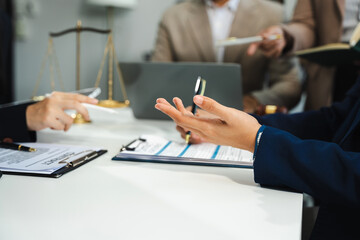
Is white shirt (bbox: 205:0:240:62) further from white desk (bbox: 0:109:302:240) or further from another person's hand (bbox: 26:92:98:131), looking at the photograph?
white desk (bbox: 0:109:302:240)

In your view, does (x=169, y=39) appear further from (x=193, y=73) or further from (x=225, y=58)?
(x=193, y=73)

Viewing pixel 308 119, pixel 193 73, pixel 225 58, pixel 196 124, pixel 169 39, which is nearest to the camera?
pixel 196 124

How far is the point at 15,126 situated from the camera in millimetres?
888

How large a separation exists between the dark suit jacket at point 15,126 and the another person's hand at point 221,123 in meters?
0.45

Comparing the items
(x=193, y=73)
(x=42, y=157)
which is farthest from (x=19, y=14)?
(x=42, y=157)

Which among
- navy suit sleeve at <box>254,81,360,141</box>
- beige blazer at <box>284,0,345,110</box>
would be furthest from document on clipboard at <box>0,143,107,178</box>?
beige blazer at <box>284,0,345,110</box>

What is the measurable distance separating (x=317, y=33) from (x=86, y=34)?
2.12 metres

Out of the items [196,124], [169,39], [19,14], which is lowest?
[196,124]

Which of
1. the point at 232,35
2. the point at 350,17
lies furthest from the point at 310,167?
the point at 232,35

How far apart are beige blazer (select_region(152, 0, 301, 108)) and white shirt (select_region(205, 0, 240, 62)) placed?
39mm

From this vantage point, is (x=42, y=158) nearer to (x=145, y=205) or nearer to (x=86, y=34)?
(x=145, y=205)

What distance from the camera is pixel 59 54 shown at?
328 cm

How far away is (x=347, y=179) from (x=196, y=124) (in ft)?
0.83

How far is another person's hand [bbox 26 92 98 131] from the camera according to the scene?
2.89ft
